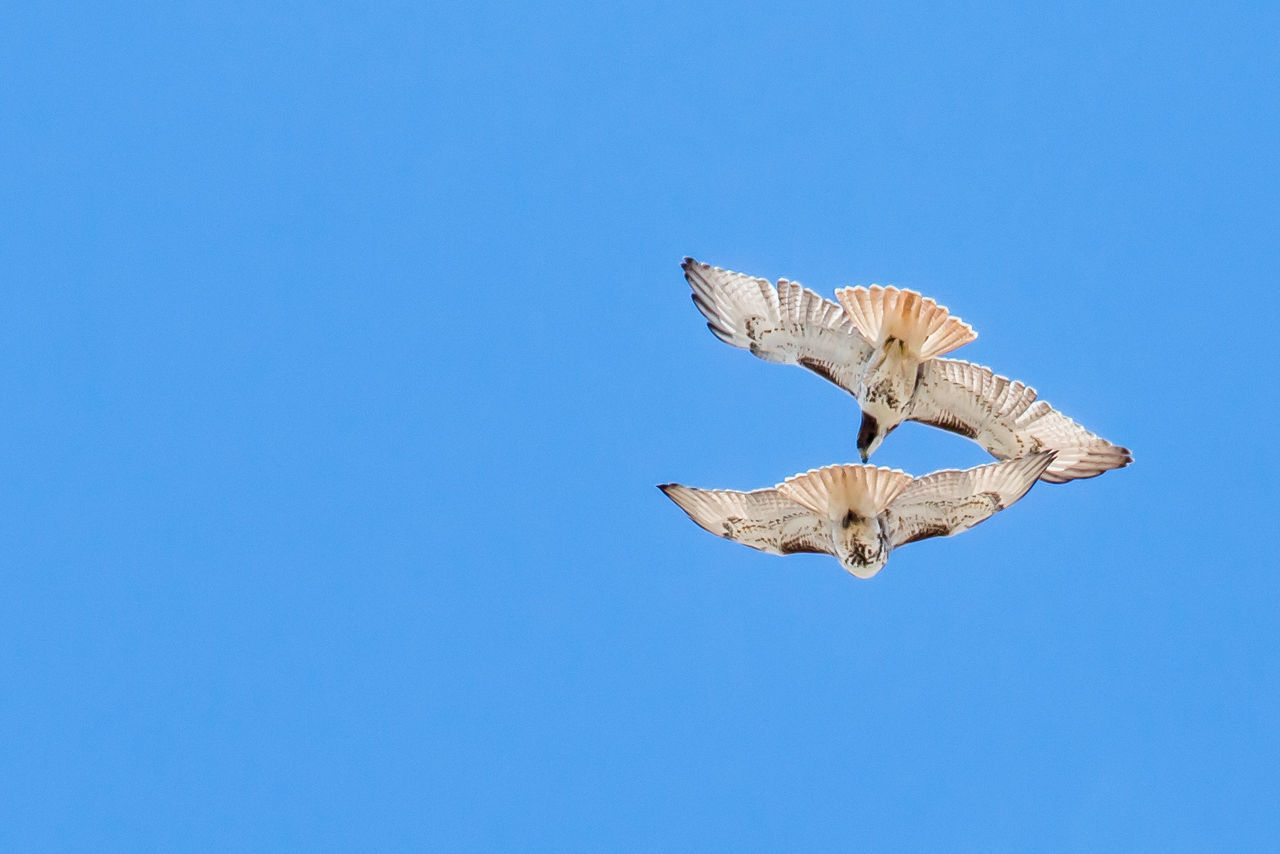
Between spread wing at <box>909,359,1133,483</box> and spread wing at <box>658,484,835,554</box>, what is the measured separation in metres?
1.71

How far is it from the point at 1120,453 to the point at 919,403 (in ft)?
5.50

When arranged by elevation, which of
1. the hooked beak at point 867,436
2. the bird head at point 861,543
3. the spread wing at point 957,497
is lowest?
the bird head at point 861,543

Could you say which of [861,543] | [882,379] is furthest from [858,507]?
[882,379]

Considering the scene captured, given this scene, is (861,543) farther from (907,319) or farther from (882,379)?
(907,319)

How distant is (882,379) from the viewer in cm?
1362

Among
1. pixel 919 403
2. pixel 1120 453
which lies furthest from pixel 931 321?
pixel 1120 453

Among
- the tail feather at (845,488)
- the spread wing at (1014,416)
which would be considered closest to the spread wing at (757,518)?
the tail feather at (845,488)

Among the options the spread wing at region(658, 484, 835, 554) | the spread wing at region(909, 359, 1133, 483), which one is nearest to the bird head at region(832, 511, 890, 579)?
the spread wing at region(658, 484, 835, 554)

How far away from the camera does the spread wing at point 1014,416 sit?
14.0m

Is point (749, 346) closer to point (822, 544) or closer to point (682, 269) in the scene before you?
point (682, 269)

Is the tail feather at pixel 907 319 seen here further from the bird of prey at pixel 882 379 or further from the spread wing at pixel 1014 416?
the spread wing at pixel 1014 416

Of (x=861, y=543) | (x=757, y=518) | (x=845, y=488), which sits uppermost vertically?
(x=757, y=518)

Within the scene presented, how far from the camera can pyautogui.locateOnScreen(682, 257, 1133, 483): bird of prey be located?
13.8 metres

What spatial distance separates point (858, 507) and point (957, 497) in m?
0.72
